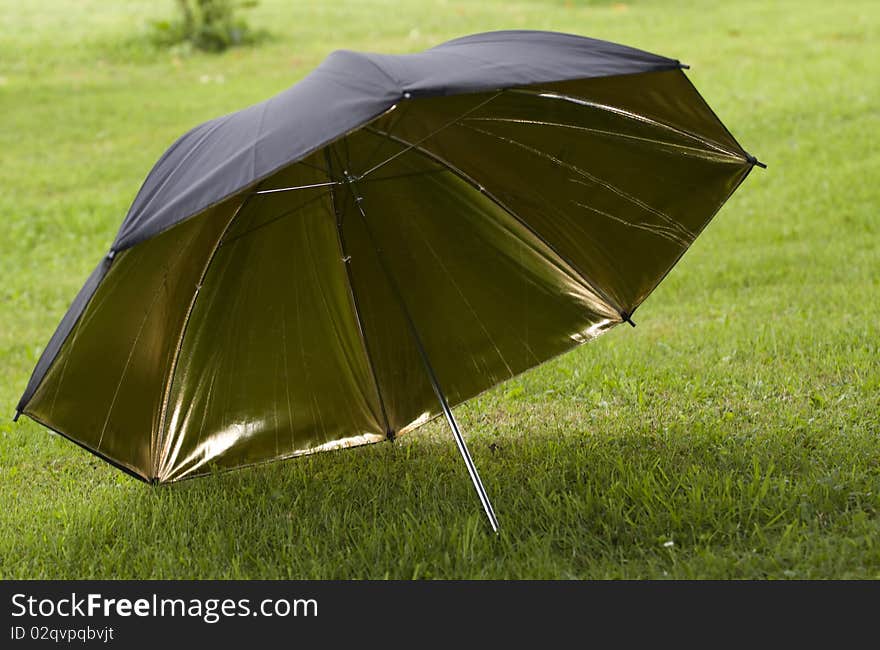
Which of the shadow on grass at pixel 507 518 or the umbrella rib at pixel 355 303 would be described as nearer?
the shadow on grass at pixel 507 518

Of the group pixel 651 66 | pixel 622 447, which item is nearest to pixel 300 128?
pixel 651 66

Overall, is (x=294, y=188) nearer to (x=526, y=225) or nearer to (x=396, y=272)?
(x=396, y=272)

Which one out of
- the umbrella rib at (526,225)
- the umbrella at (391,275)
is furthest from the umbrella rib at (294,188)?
the umbrella rib at (526,225)

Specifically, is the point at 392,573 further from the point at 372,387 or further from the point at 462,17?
the point at 462,17

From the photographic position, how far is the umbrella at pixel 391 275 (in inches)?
139

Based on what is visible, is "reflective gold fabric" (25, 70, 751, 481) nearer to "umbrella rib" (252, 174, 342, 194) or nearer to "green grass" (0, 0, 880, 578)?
"umbrella rib" (252, 174, 342, 194)

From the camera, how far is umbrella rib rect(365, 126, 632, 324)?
378 cm

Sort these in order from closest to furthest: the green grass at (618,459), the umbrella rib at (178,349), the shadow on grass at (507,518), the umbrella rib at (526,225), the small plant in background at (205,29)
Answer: the shadow on grass at (507,518), the green grass at (618,459), the umbrella rib at (178,349), the umbrella rib at (526,225), the small plant in background at (205,29)

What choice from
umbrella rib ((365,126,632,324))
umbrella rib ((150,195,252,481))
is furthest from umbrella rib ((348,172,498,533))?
umbrella rib ((150,195,252,481))

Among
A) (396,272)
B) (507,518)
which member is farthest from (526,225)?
(507,518)

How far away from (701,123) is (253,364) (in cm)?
191

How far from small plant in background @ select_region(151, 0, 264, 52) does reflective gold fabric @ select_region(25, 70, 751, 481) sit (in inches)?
599

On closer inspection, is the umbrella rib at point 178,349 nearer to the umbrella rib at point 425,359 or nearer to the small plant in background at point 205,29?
the umbrella rib at point 425,359

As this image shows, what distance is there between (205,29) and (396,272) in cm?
1542
